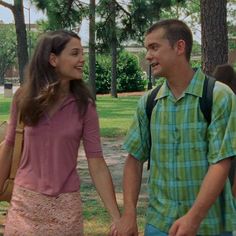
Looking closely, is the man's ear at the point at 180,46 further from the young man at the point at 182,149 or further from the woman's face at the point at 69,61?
the woman's face at the point at 69,61

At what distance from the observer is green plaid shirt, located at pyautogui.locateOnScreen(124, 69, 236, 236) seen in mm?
2645

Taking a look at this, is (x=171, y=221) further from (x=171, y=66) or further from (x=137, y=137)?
(x=171, y=66)

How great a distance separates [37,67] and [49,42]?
13 cm

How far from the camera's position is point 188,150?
2.68 meters

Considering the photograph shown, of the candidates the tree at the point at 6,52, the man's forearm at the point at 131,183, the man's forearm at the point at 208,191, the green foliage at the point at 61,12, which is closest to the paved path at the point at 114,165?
the man's forearm at the point at 131,183

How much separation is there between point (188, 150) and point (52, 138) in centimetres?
64

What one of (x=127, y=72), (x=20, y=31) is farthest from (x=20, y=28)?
(x=127, y=72)

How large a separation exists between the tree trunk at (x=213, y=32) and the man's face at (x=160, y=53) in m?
6.47

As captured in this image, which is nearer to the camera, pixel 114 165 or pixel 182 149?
pixel 182 149

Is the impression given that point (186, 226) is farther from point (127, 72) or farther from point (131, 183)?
point (127, 72)

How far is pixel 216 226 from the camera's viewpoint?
8.92 ft

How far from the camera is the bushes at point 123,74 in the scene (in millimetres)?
46688

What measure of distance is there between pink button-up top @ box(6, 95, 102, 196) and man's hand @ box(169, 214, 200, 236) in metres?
0.59

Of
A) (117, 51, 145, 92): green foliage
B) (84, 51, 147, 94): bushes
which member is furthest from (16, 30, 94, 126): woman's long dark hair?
(117, 51, 145, 92): green foliage
